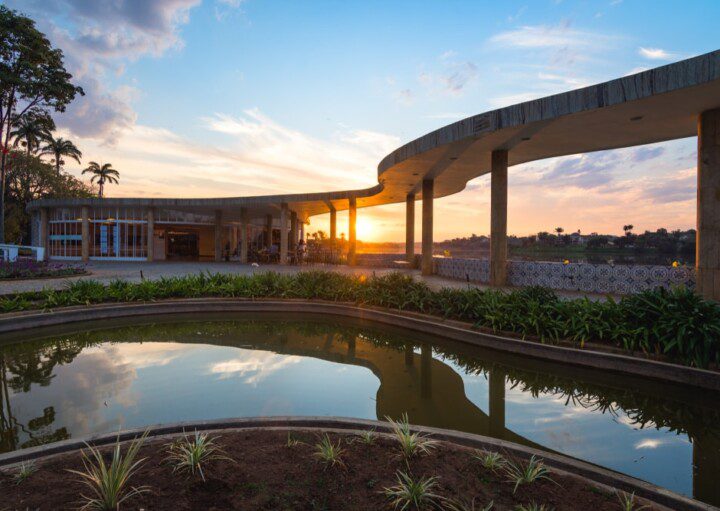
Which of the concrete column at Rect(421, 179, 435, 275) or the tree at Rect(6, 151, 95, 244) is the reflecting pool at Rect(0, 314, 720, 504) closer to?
the concrete column at Rect(421, 179, 435, 275)

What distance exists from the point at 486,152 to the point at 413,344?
27.2ft

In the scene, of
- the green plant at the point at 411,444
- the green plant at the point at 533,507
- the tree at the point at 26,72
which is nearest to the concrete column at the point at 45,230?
the tree at the point at 26,72

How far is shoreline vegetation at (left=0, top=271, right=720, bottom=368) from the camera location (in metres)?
5.84

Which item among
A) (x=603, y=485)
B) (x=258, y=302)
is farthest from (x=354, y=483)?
(x=258, y=302)

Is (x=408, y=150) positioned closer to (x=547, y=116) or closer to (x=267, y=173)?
(x=547, y=116)

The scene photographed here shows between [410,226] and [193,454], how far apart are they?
22.4 metres

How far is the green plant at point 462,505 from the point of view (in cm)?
243

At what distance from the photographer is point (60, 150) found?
4366cm

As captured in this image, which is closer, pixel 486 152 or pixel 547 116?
pixel 547 116

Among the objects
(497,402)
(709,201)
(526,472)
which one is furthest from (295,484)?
(709,201)

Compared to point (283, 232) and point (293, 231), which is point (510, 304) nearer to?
point (283, 232)

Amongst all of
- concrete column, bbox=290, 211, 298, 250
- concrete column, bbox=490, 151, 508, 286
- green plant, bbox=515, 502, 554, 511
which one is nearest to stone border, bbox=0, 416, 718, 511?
green plant, bbox=515, 502, 554, 511

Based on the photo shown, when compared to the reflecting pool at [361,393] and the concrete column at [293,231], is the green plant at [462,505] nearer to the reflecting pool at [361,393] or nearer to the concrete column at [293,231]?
the reflecting pool at [361,393]

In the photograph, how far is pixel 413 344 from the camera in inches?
309
